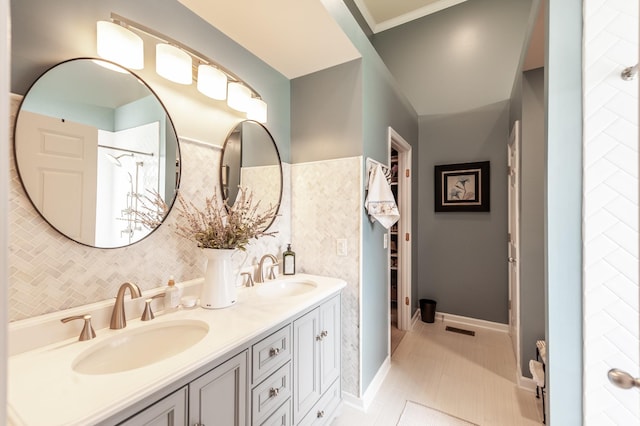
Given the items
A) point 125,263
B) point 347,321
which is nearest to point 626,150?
point 347,321

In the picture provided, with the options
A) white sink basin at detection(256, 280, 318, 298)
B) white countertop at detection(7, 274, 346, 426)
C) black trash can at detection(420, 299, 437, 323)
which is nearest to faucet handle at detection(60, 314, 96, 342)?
white countertop at detection(7, 274, 346, 426)

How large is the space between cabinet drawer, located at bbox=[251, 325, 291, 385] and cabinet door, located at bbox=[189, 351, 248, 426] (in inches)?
2.2

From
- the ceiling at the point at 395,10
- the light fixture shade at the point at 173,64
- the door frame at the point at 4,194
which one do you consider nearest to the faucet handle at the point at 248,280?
the light fixture shade at the point at 173,64

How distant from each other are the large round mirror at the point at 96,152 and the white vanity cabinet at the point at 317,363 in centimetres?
96

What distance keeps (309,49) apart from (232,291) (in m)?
1.63

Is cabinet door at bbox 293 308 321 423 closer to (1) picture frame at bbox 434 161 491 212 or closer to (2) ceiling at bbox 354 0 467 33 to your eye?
(1) picture frame at bbox 434 161 491 212

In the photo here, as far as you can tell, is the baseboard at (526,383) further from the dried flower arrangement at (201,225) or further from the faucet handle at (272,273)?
the dried flower arrangement at (201,225)

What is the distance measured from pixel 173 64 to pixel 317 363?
1.79 metres

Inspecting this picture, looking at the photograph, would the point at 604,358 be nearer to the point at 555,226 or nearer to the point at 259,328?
the point at 555,226

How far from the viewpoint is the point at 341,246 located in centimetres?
192

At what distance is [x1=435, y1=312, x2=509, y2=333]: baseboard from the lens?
3.03 meters

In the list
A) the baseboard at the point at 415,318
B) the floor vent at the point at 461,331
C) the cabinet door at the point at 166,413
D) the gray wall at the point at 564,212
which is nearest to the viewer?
the cabinet door at the point at 166,413

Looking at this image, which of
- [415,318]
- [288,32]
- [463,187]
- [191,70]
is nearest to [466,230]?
[463,187]

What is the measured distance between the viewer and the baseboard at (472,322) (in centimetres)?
303
